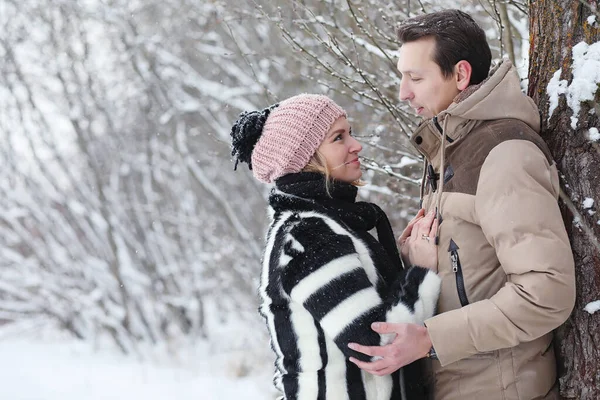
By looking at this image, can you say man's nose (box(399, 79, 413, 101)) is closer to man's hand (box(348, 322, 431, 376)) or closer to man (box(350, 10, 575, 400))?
man (box(350, 10, 575, 400))

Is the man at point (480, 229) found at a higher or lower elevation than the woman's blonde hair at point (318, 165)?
lower

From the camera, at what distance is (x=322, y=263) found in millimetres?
2201

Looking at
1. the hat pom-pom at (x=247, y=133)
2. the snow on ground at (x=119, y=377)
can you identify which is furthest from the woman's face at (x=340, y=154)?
the snow on ground at (x=119, y=377)

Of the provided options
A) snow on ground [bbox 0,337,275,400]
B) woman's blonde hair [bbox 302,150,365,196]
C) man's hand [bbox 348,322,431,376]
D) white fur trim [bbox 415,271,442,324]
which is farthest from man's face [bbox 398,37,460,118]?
snow on ground [bbox 0,337,275,400]

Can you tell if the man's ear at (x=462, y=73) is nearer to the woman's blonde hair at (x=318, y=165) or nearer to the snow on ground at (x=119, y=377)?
the woman's blonde hair at (x=318, y=165)

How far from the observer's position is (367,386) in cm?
224

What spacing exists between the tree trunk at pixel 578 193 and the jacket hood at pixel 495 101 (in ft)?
0.46

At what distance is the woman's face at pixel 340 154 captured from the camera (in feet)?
8.55

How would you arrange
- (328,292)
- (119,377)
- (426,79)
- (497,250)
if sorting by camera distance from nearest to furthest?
(497,250) < (328,292) < (426,79) < (119,377)

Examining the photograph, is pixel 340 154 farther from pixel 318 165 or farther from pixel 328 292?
pixel 328 292

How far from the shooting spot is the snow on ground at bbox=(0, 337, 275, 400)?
9203 mm

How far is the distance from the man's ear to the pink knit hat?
0.59 meters

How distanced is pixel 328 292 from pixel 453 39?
0.98m

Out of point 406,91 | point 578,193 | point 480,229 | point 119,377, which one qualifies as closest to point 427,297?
point 480,229
